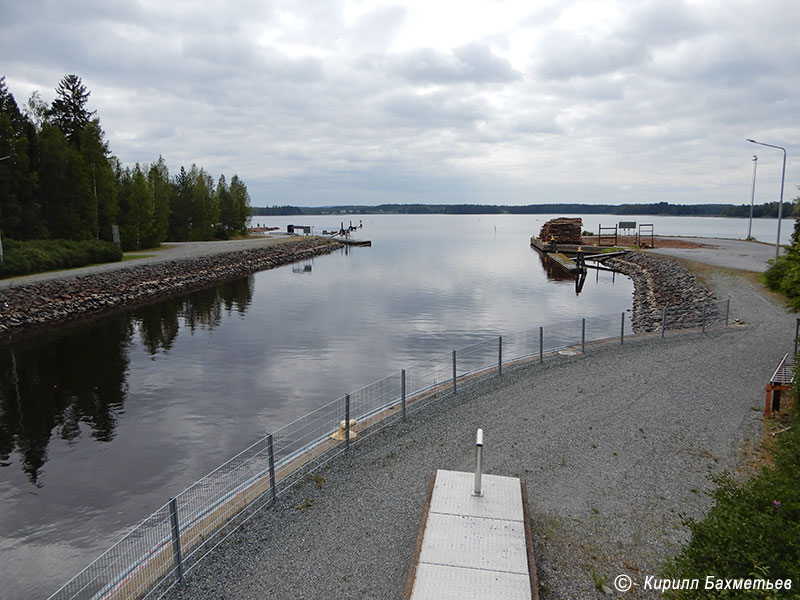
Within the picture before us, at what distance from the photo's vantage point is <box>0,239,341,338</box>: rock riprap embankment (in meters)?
30.4

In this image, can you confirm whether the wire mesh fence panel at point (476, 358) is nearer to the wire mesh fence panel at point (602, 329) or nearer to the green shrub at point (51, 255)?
the wire mesh fence panel at point (602, 329)

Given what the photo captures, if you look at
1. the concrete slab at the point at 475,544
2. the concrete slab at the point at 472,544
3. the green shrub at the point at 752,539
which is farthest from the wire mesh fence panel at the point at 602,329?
the green shrub at the point at 752,539

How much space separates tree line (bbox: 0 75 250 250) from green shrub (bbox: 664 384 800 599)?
43.5 metres

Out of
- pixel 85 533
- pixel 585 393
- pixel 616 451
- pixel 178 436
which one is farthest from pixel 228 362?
pixel 616 451

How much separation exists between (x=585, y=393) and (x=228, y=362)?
1526 centimetres

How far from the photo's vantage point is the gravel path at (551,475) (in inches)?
281

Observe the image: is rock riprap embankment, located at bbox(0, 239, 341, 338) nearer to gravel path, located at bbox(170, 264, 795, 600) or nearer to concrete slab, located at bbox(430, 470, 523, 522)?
gravel path, located at bbox(170, 264, 795, 600)

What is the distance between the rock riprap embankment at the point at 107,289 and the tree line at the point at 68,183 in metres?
9.57

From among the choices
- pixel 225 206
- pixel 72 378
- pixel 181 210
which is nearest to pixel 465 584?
pixel 72 378

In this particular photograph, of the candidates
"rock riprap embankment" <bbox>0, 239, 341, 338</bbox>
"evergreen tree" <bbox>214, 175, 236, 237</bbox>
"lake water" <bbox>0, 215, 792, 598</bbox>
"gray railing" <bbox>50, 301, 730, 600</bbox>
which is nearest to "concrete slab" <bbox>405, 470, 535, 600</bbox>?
"gray railing" <bbox>50, 301, 730, 600</bbox>

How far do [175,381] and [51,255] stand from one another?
2893 cm

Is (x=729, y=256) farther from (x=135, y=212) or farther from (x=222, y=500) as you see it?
(x=135, y=212)

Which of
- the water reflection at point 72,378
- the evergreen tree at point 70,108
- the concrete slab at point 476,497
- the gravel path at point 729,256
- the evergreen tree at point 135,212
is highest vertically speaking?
the evergreen tree at point 70,108

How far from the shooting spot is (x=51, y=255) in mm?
41531
